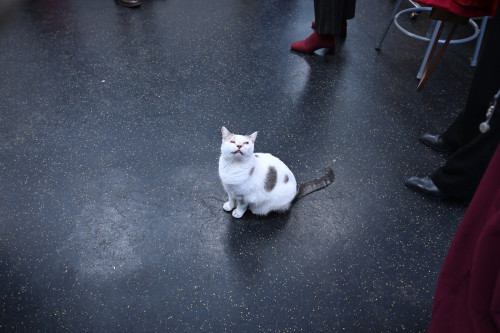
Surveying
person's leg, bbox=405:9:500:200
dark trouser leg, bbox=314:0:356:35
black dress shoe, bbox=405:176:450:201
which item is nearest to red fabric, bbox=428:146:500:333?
person's leg, bbox=405:9:500:200

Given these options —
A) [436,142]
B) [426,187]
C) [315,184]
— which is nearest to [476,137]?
[426,187]

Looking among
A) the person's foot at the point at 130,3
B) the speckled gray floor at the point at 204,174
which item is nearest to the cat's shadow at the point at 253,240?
the speckled gray floor at the point at 204,174

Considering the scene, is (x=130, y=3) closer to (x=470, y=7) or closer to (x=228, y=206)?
(x=228, y=206)

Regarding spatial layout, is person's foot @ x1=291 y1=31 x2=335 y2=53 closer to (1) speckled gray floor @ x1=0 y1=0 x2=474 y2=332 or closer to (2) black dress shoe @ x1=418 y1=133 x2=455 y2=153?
(1) speckled gray floor @ x1=0 y1=0 x2=474 y2=332

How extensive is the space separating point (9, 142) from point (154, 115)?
0.73m

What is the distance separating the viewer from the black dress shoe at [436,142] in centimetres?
167

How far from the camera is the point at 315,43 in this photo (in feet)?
7.32

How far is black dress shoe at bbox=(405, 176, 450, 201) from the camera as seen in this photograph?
1.47m

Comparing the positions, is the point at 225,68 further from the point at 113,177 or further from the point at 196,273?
the point at 196,273

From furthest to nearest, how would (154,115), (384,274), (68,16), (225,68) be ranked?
(68,16) < (225,68) < (154,115) < (384,274)

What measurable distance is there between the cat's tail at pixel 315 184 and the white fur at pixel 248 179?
0.28 ft

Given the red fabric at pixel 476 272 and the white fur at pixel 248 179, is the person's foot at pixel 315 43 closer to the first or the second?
the white fur at pixel 248 179

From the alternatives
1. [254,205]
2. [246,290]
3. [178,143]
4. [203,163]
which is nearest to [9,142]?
[178,143]

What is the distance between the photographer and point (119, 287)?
122cm
